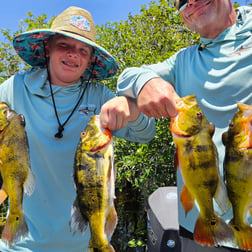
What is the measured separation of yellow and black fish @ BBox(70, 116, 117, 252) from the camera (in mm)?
1692

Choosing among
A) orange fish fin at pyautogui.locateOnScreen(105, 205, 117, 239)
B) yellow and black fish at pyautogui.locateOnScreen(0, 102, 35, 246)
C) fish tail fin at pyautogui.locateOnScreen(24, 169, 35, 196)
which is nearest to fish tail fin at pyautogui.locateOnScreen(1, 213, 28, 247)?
yellow and black fish at pyautogui.locateOnScreen(0, 102, 35, 246)

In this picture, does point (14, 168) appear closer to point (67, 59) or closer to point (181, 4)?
point (67, 59)

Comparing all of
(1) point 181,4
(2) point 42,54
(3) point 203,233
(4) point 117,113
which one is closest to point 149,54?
(2) point 42,54

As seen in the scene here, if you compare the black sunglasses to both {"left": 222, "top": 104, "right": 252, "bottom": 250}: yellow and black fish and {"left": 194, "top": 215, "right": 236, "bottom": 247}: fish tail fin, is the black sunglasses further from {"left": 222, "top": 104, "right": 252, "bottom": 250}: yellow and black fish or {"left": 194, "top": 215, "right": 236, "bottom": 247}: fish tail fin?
{"left": 194, "top": 215, "right": 236, "bottom": 247}: fish tail fin

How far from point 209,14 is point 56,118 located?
1.45 m

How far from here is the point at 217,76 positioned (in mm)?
1626

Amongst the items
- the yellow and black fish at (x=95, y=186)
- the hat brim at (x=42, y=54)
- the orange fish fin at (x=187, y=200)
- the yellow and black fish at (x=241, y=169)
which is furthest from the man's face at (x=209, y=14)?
the orange fish fin at (x=187, y=200)

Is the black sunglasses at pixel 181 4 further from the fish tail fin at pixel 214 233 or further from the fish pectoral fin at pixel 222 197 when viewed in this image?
the fish tail fin at pixel 214 233

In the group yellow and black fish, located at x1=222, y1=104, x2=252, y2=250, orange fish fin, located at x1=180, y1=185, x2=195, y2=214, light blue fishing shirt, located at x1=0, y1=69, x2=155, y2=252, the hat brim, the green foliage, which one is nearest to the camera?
yellow and black fish, located at x1=222, y1=104, x2=252, y2=250

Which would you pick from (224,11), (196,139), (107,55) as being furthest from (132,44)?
(196,139)

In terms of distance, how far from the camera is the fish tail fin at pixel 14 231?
177cm

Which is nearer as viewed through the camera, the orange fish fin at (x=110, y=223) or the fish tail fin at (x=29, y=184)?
the orange fish fin at (x=110, y=223)

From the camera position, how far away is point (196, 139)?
1512 millimetres

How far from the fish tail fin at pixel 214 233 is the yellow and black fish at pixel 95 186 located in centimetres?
58
